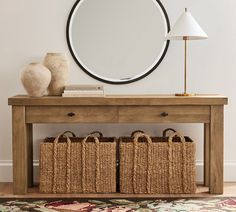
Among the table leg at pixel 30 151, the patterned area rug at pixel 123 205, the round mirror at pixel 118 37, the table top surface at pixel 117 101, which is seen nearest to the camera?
the patterned area rug at pixel 123 205

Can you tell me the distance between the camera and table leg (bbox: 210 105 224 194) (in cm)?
398

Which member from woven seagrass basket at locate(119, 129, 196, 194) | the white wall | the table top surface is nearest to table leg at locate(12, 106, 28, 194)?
the table top surface

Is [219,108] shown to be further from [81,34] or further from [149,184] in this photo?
[81,34]

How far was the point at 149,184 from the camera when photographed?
4016mm

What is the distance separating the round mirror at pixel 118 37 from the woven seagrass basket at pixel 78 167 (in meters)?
0.68

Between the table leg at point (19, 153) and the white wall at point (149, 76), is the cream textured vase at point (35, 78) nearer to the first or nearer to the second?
the table leg at point (19, 153)

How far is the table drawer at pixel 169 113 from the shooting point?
13.1 feet

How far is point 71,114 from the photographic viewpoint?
13.1 ft

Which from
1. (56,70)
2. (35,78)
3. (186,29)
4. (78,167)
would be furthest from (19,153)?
(186,29)

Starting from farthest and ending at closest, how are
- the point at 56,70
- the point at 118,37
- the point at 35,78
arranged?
the point at 118,37 → the point at 56,70 → the point at 35,78

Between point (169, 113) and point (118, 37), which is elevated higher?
point (118, 37)

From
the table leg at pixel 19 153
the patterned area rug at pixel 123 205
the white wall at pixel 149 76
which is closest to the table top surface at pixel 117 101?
the table leg at pixel 19 153

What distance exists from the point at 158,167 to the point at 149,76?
825 mm

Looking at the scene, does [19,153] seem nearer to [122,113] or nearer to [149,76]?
[122,113]
